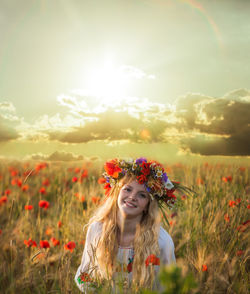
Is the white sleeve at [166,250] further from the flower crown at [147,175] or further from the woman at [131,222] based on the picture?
the flower crown at [147,175]

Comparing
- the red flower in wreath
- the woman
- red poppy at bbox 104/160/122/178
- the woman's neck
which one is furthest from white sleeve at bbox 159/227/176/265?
red poppy at bbox 104/160/122/178

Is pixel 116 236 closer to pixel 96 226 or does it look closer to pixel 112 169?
pixel 96 226

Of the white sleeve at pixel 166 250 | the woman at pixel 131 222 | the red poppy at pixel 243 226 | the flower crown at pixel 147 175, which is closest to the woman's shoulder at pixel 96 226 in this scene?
the woman at pixel 131 222

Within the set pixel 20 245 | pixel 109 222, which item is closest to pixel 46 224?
pixel 20 245

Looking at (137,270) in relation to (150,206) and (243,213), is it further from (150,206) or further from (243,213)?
(243,213)

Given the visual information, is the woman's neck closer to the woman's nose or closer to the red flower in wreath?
the woman's nose

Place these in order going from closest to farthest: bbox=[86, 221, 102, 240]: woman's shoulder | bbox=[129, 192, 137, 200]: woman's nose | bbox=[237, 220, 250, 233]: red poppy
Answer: bbox=[129, 192, 137, 200]: woman's nose < bbox=[86, 221, 102, 240]: woman's shoulder < bbox=[237, 220, 250, 233]: red poppy

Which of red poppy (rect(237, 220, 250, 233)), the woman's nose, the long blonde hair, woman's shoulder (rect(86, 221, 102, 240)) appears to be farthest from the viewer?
red poppy (rect(237, 220, 250, 233))

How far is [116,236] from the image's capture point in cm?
256

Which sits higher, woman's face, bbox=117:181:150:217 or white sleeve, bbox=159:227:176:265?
woman's face, bbox=117:181:150:217

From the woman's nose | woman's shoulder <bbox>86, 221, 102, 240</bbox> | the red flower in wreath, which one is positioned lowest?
woman's shoulder <bbox>86, 221, 102, 240</bbox>

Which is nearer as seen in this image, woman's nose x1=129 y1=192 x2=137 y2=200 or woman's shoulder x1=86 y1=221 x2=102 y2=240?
woman's nose x1=129 y1=192 x2=137 y2=200

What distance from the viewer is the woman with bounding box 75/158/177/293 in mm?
2381

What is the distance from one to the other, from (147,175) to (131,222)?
401 millimetres
